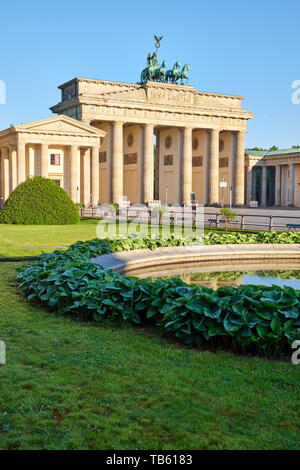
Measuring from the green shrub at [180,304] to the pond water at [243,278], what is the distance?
338 cm

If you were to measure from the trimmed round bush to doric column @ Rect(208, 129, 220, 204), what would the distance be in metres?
47.4

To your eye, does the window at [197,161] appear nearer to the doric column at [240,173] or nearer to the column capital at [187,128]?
the doric column at [240,173]

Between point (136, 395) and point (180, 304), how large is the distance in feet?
7.17

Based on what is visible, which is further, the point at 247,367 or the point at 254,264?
the point at 254,264

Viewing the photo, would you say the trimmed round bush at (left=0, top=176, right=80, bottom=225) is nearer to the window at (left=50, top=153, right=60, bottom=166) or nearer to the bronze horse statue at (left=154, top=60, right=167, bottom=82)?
the window at (left=50, top=153, right=60, bottom=166)

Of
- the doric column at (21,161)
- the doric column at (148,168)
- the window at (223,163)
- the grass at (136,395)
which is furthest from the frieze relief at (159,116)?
the grass at (136,395)

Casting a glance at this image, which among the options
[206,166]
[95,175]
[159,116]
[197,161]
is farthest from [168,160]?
[95,175]

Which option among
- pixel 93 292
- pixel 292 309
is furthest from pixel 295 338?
pixel 93 292

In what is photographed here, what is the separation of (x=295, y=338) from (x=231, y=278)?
6.60 metres

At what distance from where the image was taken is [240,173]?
77562 mm

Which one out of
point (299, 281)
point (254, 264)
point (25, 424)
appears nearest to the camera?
point (25, 424)

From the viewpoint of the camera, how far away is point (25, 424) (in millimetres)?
4418

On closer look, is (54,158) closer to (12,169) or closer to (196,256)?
(12,169)
